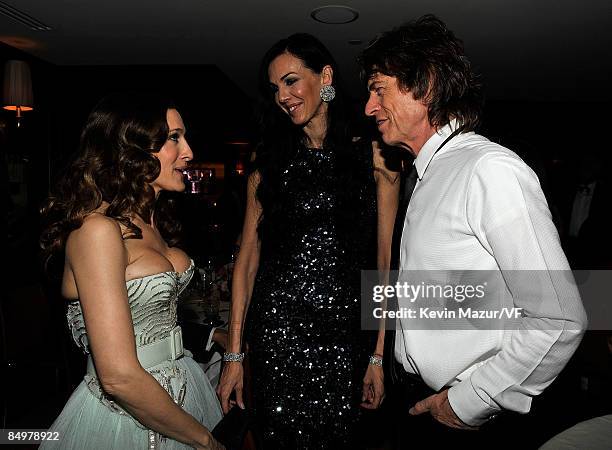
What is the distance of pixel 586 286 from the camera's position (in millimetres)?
2812

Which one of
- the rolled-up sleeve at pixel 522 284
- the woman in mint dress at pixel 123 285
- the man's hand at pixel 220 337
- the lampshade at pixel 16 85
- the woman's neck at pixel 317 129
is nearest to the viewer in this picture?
the rolled-up sleeve at pixel 522 284

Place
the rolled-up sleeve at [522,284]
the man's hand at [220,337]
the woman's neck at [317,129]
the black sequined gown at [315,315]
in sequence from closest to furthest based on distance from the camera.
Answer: the rolled-up sleeve at [522,284] < the black sequined gown at [315,315] < the woman's neck at [317,129] < the man's hand at [220,337]

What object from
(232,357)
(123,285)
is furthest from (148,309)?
(232,357)

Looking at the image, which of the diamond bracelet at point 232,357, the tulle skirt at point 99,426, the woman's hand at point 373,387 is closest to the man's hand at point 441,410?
the woman's hand at point 373,387

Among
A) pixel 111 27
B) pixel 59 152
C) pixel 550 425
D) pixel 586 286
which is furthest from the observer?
pixel 59 152

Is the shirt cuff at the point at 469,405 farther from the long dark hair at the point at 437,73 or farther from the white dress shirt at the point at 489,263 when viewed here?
the long dark hair at the point at 437,73

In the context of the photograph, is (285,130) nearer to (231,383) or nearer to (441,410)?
(231,383)

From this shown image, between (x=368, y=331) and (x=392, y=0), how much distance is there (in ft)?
11.8

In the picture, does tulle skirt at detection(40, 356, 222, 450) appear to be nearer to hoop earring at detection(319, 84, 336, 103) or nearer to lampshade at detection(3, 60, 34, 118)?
hoop earring at detection(319, 84, 336, 103)

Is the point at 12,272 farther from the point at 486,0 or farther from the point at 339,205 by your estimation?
the point at 486,0

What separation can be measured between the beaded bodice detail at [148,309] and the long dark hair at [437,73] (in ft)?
3.35

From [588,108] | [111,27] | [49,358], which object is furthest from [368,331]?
[588,108]

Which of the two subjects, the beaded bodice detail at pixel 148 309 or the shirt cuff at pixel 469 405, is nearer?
the shirt cuff at pixel 469 405

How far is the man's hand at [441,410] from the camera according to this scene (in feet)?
4.23
